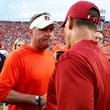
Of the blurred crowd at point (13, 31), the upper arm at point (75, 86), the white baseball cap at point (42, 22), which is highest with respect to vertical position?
the white baseball cap at point (42, 22)

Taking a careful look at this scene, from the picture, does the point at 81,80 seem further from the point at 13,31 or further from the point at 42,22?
the point at 13,31

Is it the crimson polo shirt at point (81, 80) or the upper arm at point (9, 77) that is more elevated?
the crimson polo shirt at point (81, 80)

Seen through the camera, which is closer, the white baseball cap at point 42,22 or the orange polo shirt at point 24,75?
the orange polo shirt at point 24,75

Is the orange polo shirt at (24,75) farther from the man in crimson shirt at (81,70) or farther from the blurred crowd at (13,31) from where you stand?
the blurred crowd at (13,31)

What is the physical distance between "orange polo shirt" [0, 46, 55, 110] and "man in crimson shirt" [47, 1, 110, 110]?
1.17m

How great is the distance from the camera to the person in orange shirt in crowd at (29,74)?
3.80m

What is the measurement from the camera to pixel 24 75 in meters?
3.88

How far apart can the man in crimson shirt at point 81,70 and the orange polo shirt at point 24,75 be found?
3.85ft

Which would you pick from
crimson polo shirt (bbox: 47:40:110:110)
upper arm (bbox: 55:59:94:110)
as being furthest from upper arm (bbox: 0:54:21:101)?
upper arm (bbox: 55:59:94:110)

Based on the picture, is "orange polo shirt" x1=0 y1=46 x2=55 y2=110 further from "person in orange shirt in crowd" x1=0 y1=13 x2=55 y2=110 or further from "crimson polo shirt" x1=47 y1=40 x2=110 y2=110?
"crimson polo shirt" x1=47 y1=40 x2=110 y2=110

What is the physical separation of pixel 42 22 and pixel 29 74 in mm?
589

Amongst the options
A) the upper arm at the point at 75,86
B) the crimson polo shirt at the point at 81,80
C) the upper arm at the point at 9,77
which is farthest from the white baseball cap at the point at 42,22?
the upper arm at the point at 75,86

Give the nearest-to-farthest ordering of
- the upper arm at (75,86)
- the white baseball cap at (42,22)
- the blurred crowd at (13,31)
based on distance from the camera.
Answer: the upper arm at (75,86) → the white baseball cap at (42,22) → the blurred crowd at (13,31)

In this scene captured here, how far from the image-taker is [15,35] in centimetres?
4234
